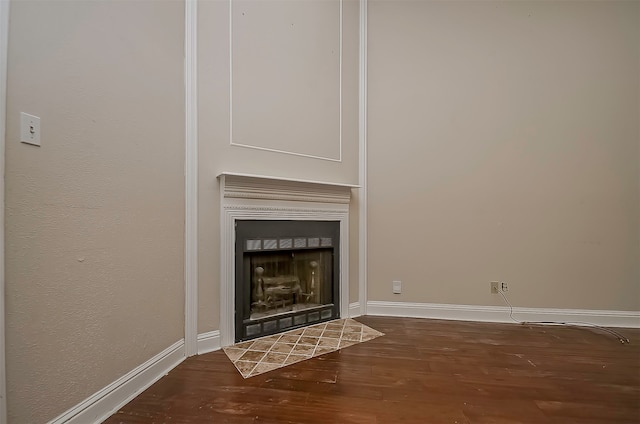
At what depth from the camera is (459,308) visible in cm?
285

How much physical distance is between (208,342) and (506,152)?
304 cm

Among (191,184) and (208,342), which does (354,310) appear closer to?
(208,342)

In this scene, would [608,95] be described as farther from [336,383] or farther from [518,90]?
[336,383]

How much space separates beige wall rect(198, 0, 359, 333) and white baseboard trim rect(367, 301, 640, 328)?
2.12 ft

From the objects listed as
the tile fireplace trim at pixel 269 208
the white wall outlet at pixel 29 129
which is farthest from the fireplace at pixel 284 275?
the white wall outlet at pixel 29 129

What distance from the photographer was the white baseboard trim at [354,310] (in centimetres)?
287

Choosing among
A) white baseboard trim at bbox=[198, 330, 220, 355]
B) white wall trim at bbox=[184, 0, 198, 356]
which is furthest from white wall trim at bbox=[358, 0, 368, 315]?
white wall trim at bbox=[184, 0, 198, 356]

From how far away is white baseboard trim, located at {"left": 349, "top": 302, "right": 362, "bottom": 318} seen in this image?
2865 mm

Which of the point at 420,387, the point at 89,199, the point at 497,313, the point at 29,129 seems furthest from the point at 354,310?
the point at 29,129

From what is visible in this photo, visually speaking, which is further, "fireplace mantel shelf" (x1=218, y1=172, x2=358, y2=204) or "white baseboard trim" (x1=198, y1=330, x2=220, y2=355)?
"fireplace mantel shelf" (x1=218, y1=172, x2=358, y2=204)

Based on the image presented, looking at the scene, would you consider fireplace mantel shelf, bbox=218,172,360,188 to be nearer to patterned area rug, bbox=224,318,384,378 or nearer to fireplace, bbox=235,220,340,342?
fireplace, bbox=235,220,340,342

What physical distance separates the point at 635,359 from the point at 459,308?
45.7 inches

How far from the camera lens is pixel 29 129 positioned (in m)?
1.11

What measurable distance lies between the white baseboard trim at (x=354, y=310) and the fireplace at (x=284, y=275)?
15 centimetres
